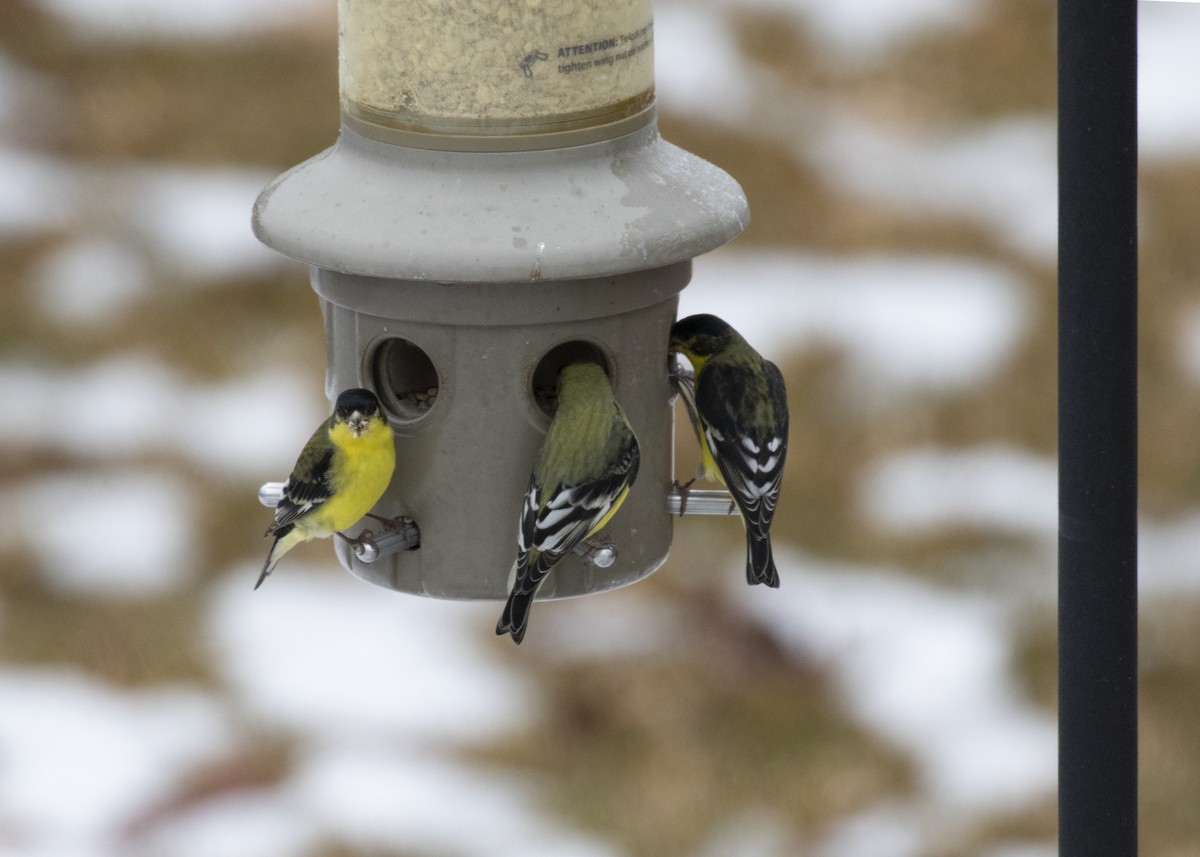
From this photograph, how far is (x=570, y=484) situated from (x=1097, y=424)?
120 centimetres

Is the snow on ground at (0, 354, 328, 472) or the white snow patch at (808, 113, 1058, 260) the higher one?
the white snow patch at (808, 113, 1058, 260)

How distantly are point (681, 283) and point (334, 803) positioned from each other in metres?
4.30

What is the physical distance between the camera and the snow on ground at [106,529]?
879cm

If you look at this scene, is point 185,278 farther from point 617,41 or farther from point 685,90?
point 617,41

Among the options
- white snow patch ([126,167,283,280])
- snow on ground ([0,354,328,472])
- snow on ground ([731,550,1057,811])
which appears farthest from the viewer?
white snow patch ([126,167,283,280])

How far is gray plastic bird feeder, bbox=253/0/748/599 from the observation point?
370 cm

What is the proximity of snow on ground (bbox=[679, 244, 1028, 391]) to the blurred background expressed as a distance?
0.06 ft

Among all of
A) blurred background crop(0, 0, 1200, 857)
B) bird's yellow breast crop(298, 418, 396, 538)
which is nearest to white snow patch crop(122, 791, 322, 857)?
blurred background crop(0, 0, 1200, 857)

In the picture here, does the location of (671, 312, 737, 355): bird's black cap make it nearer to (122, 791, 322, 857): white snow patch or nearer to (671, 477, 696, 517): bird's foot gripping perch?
(671, 477, 696, 517): bird's foot gripping perch

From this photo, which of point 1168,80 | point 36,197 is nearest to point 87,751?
point 36,197

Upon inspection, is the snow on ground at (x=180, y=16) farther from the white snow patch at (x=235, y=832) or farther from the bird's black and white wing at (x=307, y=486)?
the bird's black and white wing at (x=307, y=486)

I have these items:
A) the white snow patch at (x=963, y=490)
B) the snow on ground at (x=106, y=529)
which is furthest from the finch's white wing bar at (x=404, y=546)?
the snow on ground at (x=106, y=529)

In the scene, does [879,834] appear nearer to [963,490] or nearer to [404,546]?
[963,490]

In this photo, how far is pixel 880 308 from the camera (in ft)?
30.3
